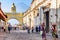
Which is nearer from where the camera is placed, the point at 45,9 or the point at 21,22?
the point at 45,9

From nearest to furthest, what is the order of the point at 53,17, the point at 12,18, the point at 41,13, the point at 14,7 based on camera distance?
the point at 53,17 < the point at 41,13 < the point at 12,18 < the point at 14,7

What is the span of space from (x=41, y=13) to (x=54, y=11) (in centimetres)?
1134

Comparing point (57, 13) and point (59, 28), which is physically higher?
point (57, 13)

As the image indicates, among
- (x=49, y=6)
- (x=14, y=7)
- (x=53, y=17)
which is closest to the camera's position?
(x=53, y=17)

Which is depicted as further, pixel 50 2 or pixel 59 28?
pixel 50 2

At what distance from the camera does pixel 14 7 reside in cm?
12050

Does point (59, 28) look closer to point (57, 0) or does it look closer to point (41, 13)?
point (57, 0)

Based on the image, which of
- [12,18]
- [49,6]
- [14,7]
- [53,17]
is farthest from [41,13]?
[14,7]

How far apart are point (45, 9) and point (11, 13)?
215 feet

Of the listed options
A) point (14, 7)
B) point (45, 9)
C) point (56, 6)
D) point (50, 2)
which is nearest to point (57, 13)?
point (56, 6)

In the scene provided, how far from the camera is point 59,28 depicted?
108ft

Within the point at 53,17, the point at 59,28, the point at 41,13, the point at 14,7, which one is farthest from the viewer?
the point at 14,7

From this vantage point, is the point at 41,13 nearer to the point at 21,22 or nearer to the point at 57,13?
the point at 57,13

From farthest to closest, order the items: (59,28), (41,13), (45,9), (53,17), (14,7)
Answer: (14,7)
(41,13)
(45,9)
(53,17)
(59,28)
